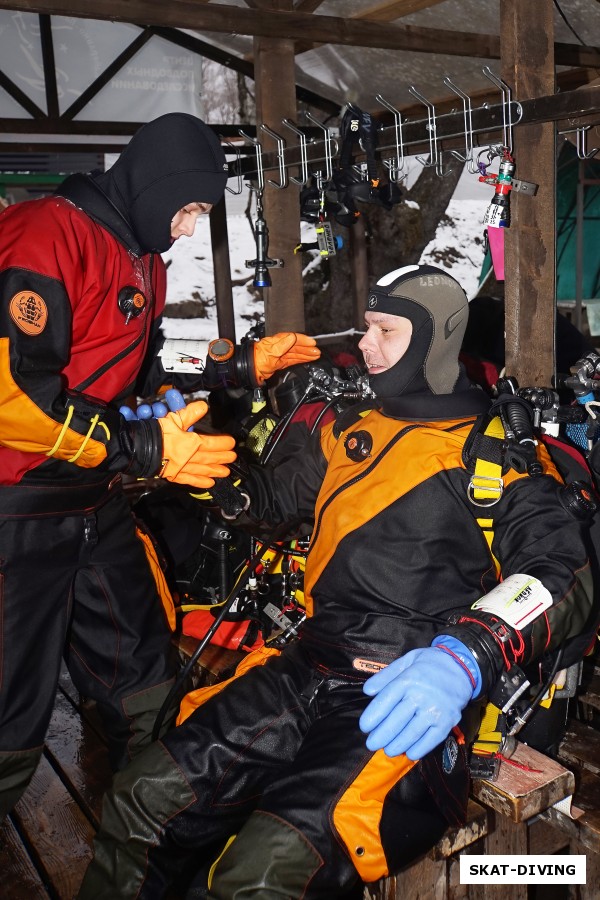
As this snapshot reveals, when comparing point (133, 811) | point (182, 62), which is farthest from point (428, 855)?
point (182, 62)

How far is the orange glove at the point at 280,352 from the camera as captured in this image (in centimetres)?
317

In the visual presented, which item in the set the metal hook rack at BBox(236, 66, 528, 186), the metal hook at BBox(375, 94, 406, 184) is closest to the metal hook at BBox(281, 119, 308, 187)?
the metal hook rack at BBox(236, 66, 528, 186)

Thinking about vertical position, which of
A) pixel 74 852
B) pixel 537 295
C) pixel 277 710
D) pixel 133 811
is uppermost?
pixel 537 295

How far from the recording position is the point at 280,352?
3178 mm

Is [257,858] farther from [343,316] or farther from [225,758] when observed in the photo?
[343,316]

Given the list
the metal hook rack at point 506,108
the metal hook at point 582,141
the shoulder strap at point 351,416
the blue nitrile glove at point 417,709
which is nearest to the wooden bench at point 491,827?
the blue nitrile glove at point 417,709

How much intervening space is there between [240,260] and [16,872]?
1049 cm

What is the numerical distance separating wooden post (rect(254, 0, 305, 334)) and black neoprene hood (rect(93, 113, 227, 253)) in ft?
6.22

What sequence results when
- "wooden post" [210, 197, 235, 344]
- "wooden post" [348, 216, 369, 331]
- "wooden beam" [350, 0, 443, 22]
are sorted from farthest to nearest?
"wooden post" [348, 216, 369, 331] → "wooden post" [210, 197, 235, 344] → "wooden beam" [350, 0, 443, 22]

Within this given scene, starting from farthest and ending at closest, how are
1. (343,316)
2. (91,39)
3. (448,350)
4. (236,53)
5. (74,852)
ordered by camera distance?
(343,316)
(236,53)
(91,39)
(74,852)
(448,350)

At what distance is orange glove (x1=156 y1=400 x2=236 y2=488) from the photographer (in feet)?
7.41

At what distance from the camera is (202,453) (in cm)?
230

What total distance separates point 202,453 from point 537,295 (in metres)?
1.58

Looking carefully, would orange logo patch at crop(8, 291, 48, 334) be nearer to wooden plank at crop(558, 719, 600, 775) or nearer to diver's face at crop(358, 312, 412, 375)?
diver's face at crop(358, 312, 412, 375)
